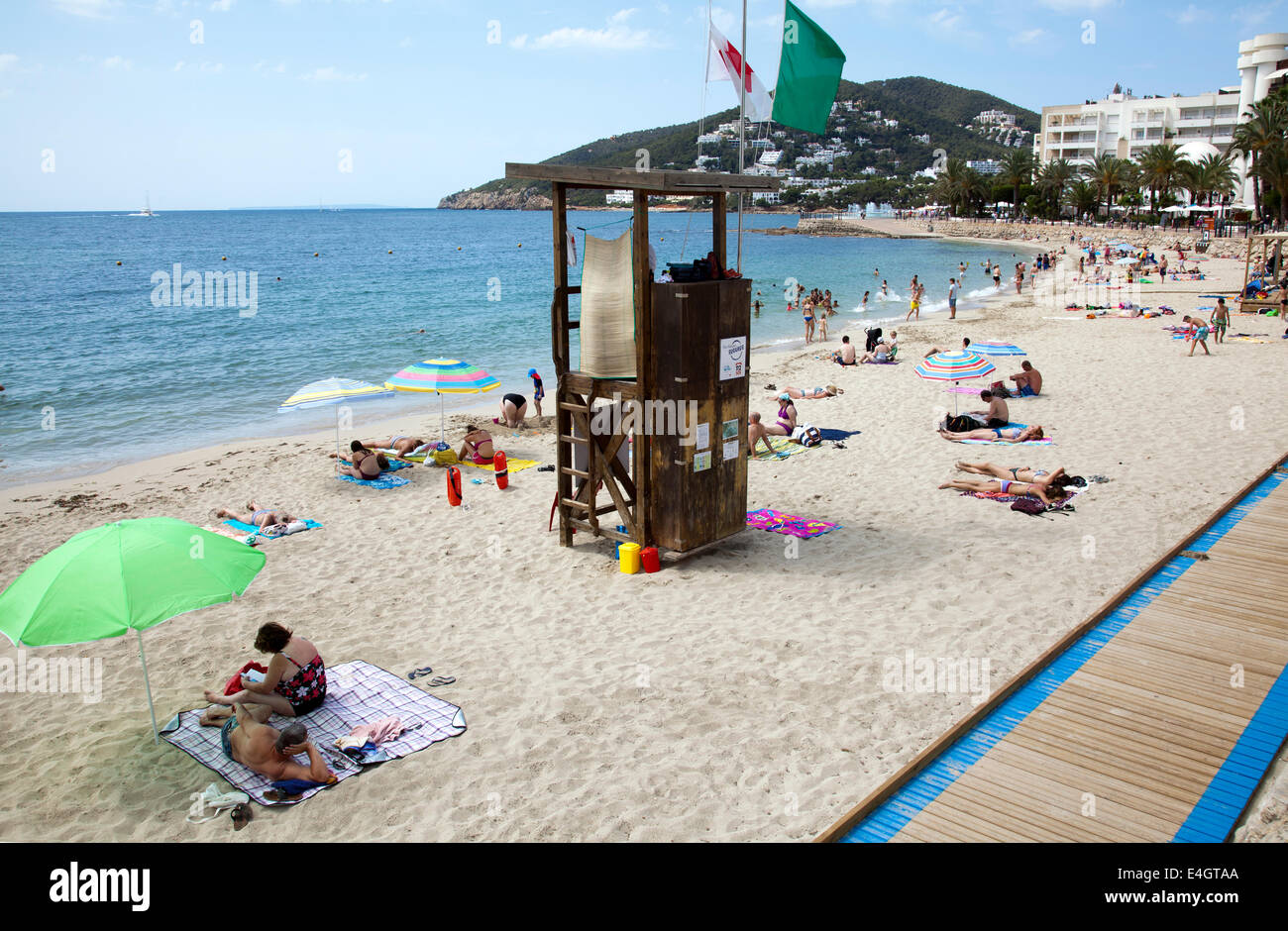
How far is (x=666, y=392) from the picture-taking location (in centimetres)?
922

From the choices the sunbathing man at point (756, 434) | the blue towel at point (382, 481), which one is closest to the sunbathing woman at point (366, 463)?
the blue towel at point (382, 481)

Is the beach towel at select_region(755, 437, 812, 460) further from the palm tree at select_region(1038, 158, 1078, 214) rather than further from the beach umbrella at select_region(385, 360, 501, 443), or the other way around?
the palm tree at select_region(1038, 158, 1078, 214)

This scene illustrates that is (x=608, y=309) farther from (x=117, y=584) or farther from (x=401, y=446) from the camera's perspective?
(x=401, y=446)

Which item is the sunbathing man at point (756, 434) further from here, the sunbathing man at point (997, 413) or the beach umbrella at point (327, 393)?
the beach umbrella at point (327, 393)

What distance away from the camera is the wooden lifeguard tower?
900 cm

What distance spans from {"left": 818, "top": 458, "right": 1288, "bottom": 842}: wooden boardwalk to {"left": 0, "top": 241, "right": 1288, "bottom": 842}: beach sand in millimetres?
278

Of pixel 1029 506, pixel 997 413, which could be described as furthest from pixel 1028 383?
pixel 1029 506

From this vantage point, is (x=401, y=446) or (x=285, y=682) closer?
(x=285, y=682)

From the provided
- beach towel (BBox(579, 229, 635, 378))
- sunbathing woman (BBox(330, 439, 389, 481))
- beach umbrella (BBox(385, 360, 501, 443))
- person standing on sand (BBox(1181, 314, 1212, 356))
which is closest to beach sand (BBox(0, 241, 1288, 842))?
sunbathing woman (BBox(330, 439, 389, 481))

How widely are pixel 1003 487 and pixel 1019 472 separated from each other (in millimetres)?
459
